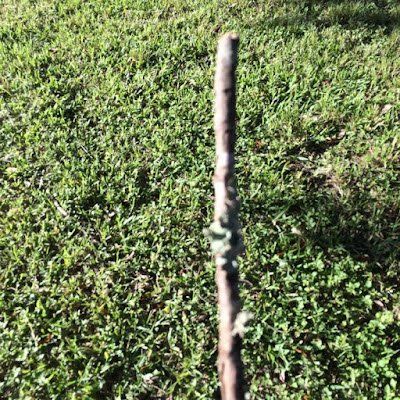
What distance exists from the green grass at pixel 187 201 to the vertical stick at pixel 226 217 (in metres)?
1.14

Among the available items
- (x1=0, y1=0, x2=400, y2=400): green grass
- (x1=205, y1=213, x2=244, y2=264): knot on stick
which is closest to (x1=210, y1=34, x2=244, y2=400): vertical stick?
(x1=205, y1=213, x2=244, y2=264): knot on stick

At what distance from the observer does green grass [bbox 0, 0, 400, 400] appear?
2830 millimetres

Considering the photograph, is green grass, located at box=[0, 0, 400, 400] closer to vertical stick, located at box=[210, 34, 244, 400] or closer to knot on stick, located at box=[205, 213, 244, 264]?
vertical stick, located at box=[210, 34, 244, 400]

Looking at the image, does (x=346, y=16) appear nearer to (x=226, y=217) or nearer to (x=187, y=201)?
(x=187, y=201)

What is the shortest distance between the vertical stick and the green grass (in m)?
1.14

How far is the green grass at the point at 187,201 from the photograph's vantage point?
9.29 ft

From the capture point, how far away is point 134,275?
3285 mm

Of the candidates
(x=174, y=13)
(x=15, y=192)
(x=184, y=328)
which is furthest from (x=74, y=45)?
(x=184, y=328)

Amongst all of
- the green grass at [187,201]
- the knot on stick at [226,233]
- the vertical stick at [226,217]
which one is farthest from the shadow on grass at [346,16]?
the knot on stick at [226,233]

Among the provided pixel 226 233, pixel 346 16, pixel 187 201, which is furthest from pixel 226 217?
pixel 346 16

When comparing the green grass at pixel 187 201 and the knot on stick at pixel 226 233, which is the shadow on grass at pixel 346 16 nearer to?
the green grass at pixel 187 201

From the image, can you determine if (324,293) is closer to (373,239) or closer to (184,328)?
(373,239)

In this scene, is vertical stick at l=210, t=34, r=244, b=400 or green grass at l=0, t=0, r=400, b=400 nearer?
vertical stick at l=210, t=34, r=244, b=400

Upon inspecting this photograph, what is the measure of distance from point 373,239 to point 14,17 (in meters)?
4.83
